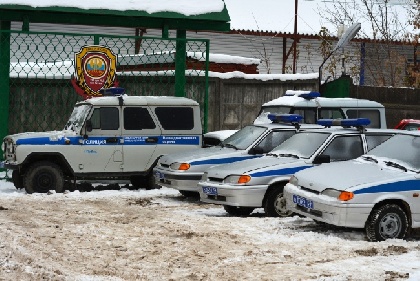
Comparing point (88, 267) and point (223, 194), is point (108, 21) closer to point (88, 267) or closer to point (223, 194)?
point (223, 194)

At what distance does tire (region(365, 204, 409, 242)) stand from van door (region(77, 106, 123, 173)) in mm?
6221

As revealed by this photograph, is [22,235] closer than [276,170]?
Yes

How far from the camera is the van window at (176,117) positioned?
15.4 meters

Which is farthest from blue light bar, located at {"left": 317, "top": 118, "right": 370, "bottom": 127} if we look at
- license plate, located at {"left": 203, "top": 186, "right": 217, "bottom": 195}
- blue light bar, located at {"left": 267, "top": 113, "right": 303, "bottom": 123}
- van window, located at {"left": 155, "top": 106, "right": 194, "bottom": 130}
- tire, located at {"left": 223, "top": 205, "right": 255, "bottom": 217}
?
van window, located at {"left": 155, "top": 106, "right": 194, "bottom": 130}

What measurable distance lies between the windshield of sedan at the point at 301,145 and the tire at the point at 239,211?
1.08 metres

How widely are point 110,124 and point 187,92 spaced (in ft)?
10.9

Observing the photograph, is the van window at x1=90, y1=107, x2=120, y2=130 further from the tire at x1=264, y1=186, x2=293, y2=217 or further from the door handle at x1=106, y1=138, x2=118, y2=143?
the tire at x1=264, y1=186, x2=293, y2=217

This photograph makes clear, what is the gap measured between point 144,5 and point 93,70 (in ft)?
5.78

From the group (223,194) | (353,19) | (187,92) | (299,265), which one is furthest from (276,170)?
(353,19)

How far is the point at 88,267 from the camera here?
8.22 metres

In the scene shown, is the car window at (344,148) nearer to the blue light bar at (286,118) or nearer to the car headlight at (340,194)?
the blue light bar at (286,118)

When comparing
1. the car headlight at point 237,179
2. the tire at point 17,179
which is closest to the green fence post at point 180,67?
the tire at point 17,179

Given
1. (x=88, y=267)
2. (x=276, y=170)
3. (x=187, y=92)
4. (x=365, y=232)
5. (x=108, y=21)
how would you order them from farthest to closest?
1. (x=187, y=92)
2. (x=108, y=21)
3. (x=276, y=170)
4. (x=365, y=232)
5. (x=88, y=267)

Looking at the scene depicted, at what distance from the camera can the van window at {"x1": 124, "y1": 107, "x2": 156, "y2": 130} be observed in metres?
15.2
